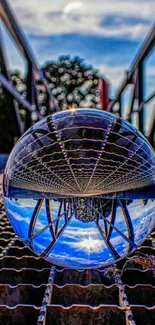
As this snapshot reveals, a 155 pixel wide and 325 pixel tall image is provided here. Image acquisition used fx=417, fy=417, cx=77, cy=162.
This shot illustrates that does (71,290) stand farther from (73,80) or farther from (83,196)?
(73,80)

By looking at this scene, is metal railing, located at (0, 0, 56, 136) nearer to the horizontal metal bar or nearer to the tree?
the horizontal metal bar

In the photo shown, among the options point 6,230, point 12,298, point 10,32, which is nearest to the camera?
point 12,298

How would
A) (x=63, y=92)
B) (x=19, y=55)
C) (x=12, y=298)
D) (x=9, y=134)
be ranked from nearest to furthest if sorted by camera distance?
(x=12, y=298) < (x=19, y=55) < (x=9, y=134) < (x=63, y=92)

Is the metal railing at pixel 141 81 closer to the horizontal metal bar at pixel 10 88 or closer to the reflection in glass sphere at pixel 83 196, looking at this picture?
the horizontal metal bar at pixel 10 88

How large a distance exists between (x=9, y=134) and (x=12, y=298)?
14346 mm

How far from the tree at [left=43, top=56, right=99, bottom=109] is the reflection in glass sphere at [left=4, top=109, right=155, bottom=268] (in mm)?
18985

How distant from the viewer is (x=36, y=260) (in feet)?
4.59

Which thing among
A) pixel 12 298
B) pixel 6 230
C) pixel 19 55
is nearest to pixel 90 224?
pixel 12 298

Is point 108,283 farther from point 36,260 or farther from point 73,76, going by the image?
point 73,76

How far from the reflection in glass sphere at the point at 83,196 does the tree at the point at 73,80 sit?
1898cm

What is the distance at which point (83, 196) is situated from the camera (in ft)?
3.55

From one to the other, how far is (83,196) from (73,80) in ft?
67.6

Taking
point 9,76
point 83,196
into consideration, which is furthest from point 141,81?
point 83,196

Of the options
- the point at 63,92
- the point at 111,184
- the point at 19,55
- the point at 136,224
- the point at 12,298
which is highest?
the point at 63,92
